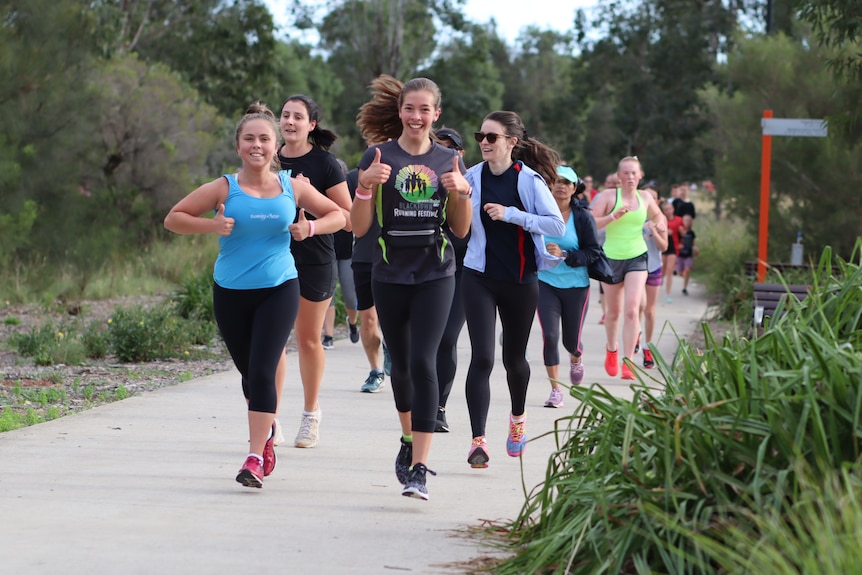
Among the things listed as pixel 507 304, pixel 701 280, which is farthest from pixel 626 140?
pixel 507 304

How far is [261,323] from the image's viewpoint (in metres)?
6.43

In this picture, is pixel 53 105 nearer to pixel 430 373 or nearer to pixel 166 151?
pixel 166 151

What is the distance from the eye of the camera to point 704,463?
4617 mm

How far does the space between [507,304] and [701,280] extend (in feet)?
60.3

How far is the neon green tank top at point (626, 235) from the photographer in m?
11.2

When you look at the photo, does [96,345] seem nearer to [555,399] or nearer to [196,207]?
[555,399]

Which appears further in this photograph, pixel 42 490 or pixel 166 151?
pixel 166 151

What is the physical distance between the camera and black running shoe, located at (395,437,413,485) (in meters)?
6.32

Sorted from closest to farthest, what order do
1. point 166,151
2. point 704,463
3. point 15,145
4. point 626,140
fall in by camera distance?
point 704,463, point 15,145, point 166,151, point 626,140

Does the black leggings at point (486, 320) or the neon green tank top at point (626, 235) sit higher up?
the neon green tank top at point (626, 235)

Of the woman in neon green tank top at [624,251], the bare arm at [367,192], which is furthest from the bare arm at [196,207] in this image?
the woman in neon green tank top at [624,251]

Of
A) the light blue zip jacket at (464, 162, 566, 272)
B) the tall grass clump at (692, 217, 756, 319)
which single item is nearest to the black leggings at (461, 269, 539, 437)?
the light blue zip jacket at (464, 162, 566, 272)

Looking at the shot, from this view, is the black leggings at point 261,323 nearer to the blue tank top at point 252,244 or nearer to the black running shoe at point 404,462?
the blue tank top at point 252,244

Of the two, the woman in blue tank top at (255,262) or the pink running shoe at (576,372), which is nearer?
the woman in blue tank top at (255,262)
